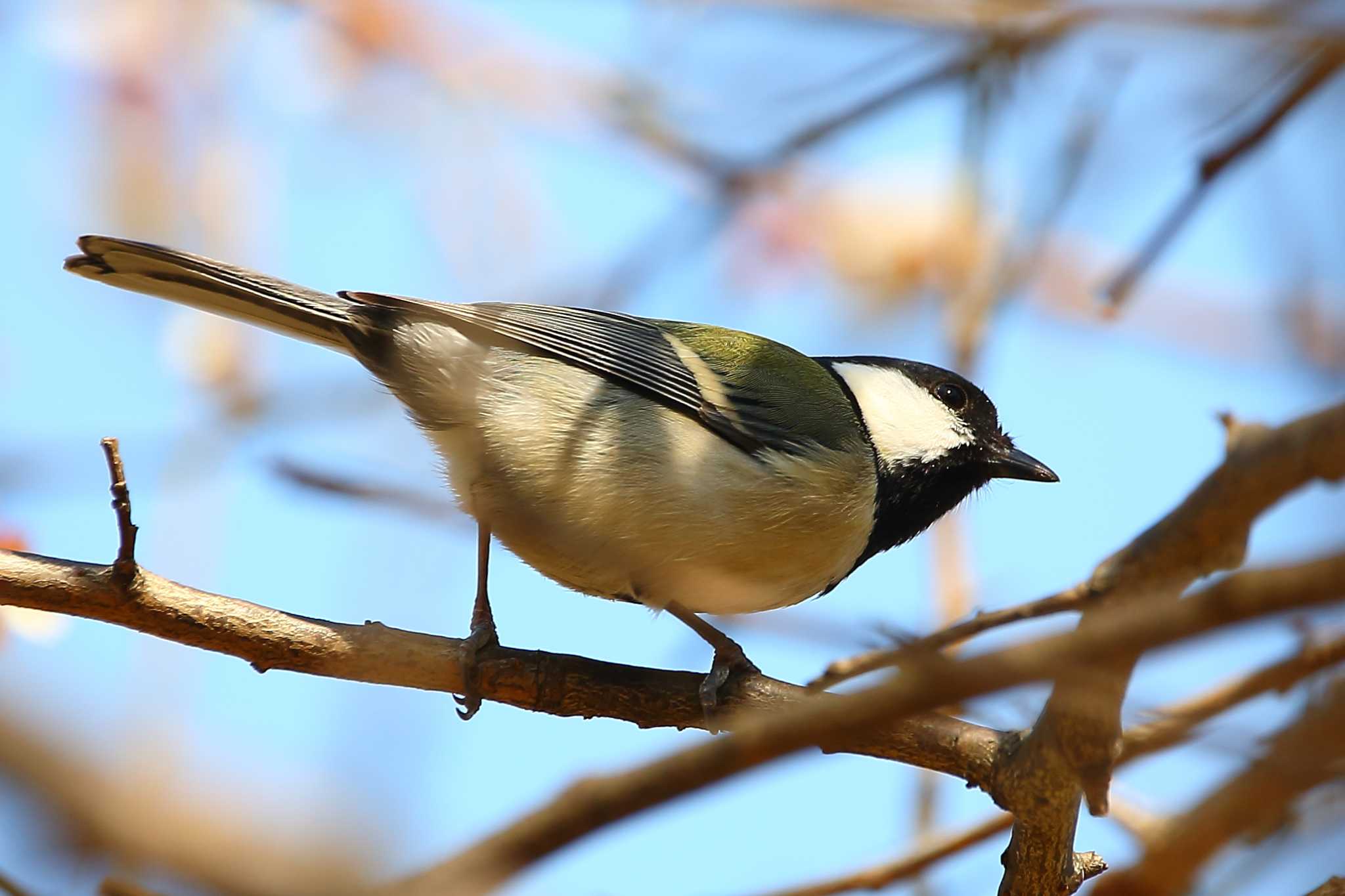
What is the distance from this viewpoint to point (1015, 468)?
468 cm

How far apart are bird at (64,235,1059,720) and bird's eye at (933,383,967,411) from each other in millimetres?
443

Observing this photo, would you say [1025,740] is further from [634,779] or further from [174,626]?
[174,626]

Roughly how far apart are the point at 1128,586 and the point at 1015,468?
3.01 meters

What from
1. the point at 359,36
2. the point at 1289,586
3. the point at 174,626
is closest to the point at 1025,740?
the point at 1289,586

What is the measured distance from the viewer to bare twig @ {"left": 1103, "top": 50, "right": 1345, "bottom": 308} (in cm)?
291

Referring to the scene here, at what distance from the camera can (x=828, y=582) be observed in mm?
4125

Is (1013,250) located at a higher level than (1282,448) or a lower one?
higher

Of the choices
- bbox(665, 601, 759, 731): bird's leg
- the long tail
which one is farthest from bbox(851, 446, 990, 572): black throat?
the long tail

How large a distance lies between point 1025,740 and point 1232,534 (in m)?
1.11

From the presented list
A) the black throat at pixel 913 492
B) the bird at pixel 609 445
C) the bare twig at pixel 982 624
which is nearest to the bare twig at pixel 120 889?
the bare twig at pixel 982 624

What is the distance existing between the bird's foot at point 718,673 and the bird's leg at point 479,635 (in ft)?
1.91

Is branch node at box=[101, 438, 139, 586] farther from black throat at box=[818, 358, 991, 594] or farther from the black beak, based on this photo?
the black beak

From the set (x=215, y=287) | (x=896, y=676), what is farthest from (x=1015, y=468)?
(x=896, y=676)

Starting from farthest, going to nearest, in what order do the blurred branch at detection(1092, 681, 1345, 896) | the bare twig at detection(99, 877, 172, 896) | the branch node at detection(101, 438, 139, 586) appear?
the branch node at detection(101, 438, 139, 586), the bare twig at detection(99, 877, 172, 896), the blurred branch at detection(1092, 681, 1345, 896)
